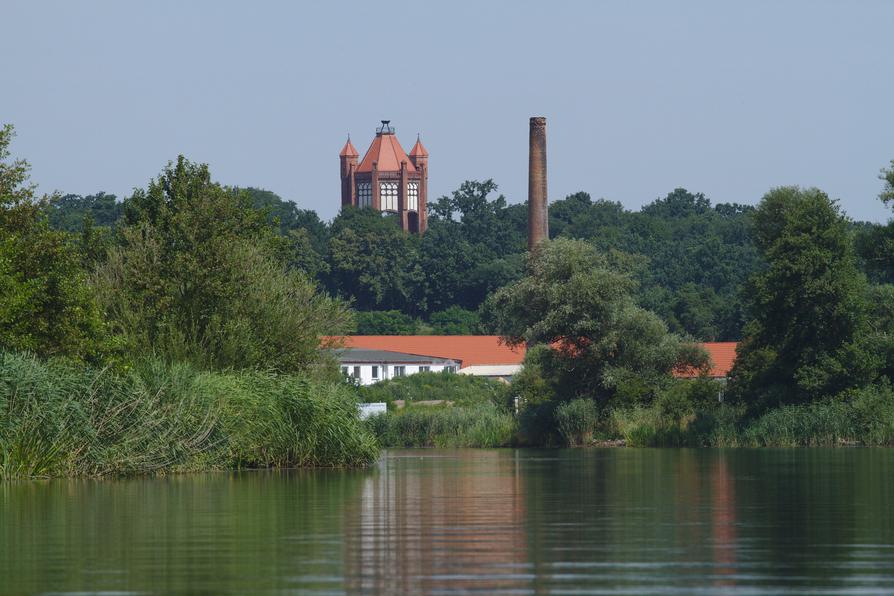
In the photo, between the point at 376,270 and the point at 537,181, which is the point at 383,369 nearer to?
the point at 537,181

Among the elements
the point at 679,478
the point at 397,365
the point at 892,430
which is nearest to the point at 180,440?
the point at 679,478

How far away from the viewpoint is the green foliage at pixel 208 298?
44.8 metres

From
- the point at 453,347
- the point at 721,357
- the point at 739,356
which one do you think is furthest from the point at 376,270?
the point at 739,356

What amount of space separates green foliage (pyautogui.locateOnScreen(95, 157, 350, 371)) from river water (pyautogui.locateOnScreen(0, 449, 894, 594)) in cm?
841

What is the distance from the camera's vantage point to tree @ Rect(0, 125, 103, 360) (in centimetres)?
3831

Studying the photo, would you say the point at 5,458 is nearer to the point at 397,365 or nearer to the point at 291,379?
the point at 291,379

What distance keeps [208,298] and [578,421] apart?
28.8 metres

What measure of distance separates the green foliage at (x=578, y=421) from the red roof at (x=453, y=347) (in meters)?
64.3

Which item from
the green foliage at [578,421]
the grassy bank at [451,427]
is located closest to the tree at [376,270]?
the grassy bank at [451,427]

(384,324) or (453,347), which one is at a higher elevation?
(384,324)

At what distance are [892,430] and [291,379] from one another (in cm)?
3135

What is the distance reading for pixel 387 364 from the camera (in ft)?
439

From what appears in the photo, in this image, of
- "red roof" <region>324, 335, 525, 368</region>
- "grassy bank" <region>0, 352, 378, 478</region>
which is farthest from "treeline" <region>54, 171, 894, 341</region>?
Result: "grassy bank" <region>0, 352, 378, 478</region>

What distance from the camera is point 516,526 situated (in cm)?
2200
